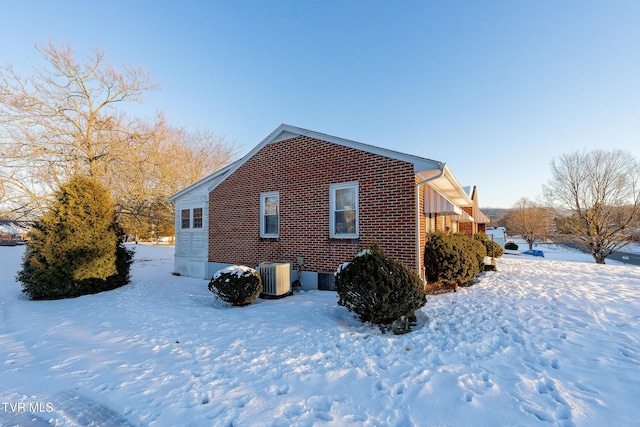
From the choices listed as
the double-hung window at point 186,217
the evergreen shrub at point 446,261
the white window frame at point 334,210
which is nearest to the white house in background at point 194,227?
the double-hung window at point 186,217

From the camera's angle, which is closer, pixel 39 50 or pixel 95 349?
pixel 95 349

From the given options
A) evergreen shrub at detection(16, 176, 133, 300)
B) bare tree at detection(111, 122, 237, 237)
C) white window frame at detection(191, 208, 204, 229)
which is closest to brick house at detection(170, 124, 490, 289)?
white window frame at detection(191, 208, 204, 229)

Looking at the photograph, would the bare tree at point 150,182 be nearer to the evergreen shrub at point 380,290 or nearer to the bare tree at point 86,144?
the bare tree at point 86,144

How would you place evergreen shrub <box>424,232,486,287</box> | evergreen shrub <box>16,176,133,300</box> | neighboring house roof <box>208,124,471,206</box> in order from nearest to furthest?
neighboring house roof <box>208,124,471,206</box> < evergreen shrub <box>424,232,486,287</box> < evergreen shrub <box>16,176,133,300</box>

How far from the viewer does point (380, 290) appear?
521 cm

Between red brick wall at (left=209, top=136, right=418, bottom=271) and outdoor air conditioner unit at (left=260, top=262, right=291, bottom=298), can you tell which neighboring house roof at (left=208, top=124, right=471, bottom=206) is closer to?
red brick wall at (left=209, top=136, right=418, bottom=271)

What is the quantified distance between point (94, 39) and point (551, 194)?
115 feet

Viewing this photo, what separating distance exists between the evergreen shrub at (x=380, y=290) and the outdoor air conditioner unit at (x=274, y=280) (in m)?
2.91

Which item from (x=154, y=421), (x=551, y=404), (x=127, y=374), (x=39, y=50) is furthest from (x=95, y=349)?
(x=39, y=50)

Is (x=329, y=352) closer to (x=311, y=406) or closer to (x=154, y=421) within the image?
(x=311, y=406)

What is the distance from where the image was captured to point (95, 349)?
468 cm

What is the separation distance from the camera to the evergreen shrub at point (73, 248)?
857 cm

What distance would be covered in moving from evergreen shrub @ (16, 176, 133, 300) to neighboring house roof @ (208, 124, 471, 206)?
396 centimetres

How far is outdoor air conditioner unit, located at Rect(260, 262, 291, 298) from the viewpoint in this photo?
26.5 feet
